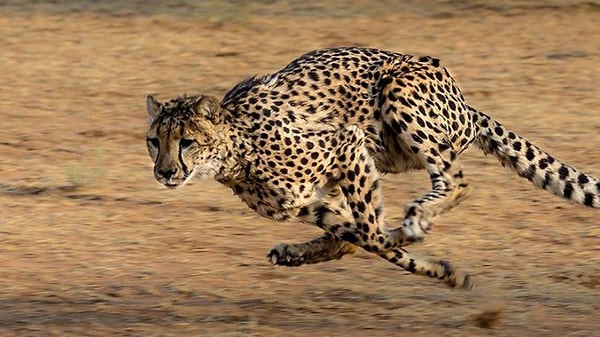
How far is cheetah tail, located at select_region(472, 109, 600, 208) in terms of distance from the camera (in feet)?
22.5

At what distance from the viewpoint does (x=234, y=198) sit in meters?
8.41

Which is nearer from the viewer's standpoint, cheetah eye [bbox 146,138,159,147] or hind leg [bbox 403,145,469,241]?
cheetah eye [bbox 146,138,159,147]

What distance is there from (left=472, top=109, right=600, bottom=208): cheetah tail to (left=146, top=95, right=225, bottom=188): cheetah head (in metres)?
1.32

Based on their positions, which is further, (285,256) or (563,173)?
(563,173)

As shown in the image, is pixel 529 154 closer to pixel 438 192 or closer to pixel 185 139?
pixel 438 192

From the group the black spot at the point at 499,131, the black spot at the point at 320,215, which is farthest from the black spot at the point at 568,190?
the black spot at the point at 320,215

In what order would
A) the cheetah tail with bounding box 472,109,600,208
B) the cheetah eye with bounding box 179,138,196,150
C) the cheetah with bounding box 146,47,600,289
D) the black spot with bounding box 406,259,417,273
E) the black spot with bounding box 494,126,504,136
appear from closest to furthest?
the cheetah eye with bounding box 179,138,196,150 < the cheetah with bounding box 146,47,600,289 < the black spot with bounding box 406,259,417,273 < the cheetah tail with bounding box 472,109,600,208 < the black spot with bounding box 494,126,504,136

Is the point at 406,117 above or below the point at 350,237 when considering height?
above

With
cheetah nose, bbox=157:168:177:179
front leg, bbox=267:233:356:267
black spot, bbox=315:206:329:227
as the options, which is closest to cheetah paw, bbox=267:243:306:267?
front leg, bbox=267:233:356:267

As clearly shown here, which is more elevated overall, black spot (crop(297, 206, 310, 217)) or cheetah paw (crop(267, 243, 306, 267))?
black spot (crop(297, 206, 310, 217))

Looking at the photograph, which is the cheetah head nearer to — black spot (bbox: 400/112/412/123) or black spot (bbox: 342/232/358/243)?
black spot (bbox: 342/232/358/243)

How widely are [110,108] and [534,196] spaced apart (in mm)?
3098

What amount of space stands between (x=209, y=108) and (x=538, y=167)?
1588 millimetres

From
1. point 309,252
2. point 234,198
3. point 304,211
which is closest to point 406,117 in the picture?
point 304,211
